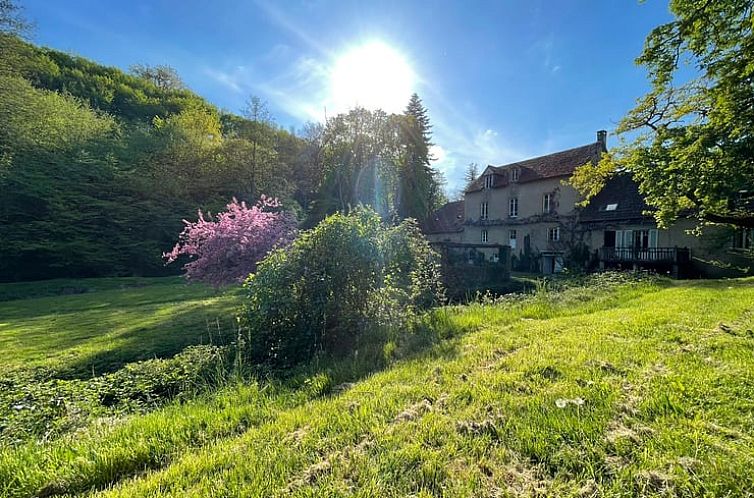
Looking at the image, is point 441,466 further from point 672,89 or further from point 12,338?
point 672,89

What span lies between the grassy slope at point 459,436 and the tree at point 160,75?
48010mm

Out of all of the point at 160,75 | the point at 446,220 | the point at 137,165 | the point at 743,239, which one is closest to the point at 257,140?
the point at 137,165

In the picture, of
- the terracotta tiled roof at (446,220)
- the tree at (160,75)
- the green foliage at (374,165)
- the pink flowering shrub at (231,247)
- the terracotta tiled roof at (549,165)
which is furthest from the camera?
the tree at (160,75)

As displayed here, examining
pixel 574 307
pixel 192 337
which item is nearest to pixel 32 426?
pixel 192 337

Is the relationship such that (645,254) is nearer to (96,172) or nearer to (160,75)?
(96,172)

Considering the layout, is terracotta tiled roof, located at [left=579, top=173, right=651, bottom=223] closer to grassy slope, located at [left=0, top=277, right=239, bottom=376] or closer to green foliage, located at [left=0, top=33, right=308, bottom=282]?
grassy slope, located at [left=0, top=277, right=239, bottom=376]

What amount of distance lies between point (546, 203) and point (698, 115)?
1428 centimetres

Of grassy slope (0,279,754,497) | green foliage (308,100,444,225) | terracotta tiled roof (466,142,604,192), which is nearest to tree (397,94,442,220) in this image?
green foliage (308,100,444,225)

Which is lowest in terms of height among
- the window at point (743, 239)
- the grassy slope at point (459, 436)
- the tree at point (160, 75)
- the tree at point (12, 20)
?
the grassy slope at point (459, 436)

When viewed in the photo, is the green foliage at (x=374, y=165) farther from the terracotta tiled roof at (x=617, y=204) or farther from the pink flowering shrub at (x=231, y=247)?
the pink flowering shrub at (x=231, y=247)

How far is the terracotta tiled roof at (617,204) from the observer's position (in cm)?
1873

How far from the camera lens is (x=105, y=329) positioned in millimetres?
8148

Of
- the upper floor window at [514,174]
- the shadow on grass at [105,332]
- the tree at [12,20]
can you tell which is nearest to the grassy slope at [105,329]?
the shadow on grass at [105,332]

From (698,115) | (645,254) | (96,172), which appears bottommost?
(645,254)
